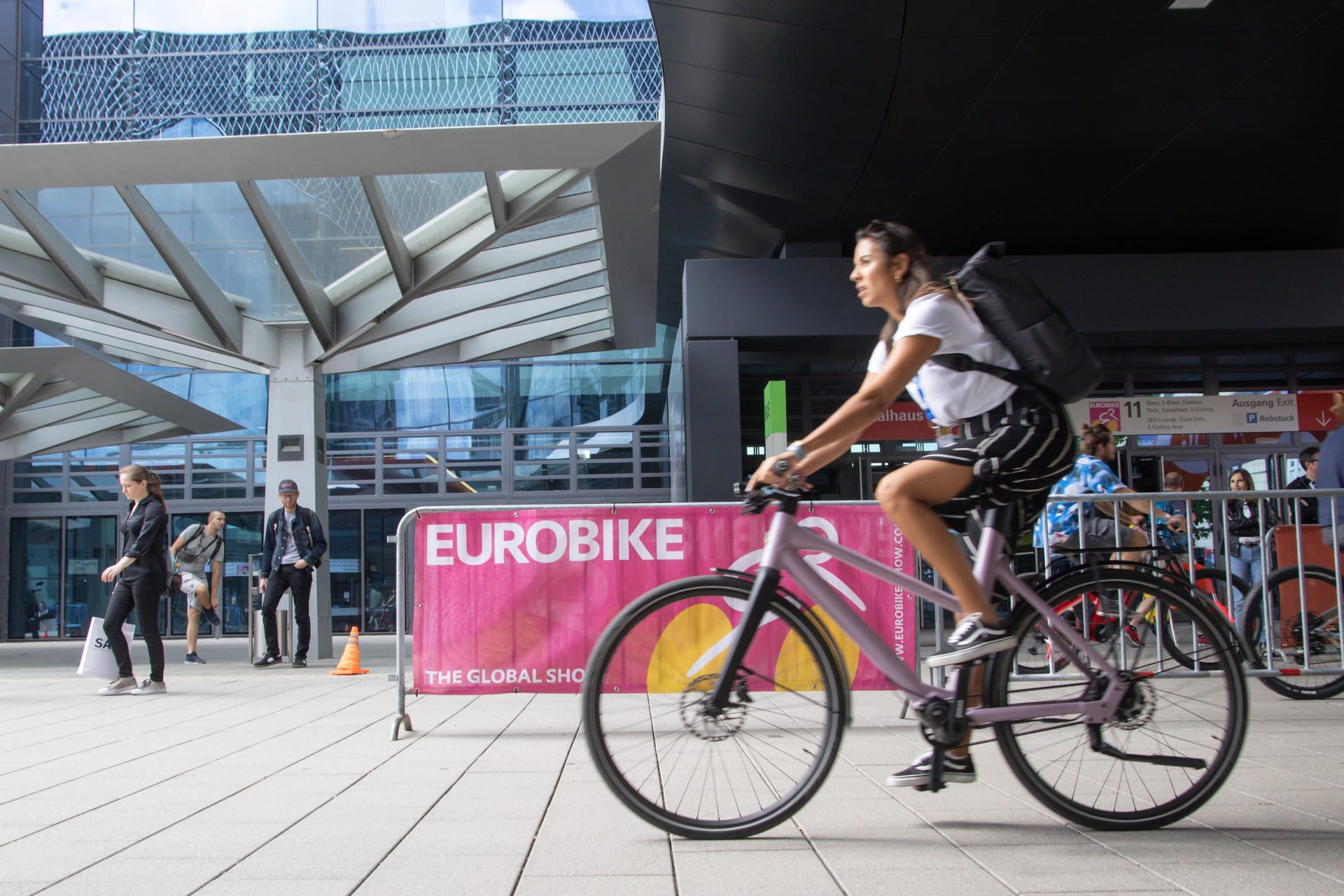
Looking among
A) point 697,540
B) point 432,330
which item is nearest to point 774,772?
point 697,540

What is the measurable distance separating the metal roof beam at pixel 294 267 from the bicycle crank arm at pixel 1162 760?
793 centimetres

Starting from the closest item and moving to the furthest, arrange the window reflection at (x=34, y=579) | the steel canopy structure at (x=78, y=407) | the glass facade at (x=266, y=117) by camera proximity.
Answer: the glass facade at (x=266, y=117)
the steel canopy structure at (x=78, y=407)
the window reflection at (x=34, y=579)

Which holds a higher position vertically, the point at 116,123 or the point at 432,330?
the point at 116,123

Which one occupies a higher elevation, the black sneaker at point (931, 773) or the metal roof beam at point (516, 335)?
the metal roof beam at point (516, 335)

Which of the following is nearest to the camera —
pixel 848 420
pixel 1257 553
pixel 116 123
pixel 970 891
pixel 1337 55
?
pixel 970 891

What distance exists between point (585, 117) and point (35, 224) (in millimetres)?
5532

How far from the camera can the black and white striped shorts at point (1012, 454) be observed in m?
3.08

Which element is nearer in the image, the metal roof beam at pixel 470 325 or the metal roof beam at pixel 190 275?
the metal roof beam at pixel 190 275

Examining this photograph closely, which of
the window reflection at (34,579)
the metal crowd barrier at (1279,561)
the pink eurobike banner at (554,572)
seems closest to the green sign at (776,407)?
the metal crowd barrier at (1279,561)

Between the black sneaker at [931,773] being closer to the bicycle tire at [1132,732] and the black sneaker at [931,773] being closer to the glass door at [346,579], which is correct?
the bicycle tire at [1132,732]

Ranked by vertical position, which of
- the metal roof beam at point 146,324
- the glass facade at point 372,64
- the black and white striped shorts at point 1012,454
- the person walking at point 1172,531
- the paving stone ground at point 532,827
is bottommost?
the paving stone ground at point 532,827

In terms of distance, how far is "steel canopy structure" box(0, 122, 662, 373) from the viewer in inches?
325

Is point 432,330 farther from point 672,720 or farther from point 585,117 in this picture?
point 672,720

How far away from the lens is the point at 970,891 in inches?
101
